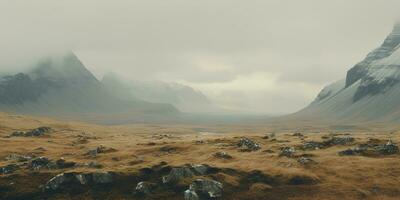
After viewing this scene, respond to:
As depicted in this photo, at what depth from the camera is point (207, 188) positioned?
95875mm

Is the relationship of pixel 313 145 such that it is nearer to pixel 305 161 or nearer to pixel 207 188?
pixel 305 161

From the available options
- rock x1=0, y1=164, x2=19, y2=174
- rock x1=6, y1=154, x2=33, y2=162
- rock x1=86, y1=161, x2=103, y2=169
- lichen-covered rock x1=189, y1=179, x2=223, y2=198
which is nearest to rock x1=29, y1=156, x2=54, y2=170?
rock x1=0, y1=164, x2=19, y2=174

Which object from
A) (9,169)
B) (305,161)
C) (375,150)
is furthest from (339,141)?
(9,169)

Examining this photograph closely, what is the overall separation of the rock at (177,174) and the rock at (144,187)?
9.83 ft

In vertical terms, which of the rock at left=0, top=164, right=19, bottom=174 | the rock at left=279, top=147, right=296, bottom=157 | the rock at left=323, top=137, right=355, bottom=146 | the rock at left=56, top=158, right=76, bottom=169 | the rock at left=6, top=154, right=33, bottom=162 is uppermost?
the rock at left=323, top=137, right=355, bottom=146

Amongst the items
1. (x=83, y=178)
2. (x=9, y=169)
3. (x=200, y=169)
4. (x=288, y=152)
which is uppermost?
(x=288, y=152)

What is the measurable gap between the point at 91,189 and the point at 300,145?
5758cm

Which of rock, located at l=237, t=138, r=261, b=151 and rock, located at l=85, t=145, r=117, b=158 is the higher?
rock, located at l=237, t=138, r=261, b=151

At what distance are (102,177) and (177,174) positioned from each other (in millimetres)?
14534

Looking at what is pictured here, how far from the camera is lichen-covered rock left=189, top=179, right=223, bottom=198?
9500 centimetres

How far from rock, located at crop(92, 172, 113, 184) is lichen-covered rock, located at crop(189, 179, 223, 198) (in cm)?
1756

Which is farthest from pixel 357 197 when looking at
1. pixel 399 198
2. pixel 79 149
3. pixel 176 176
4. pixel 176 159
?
pixel 79 149

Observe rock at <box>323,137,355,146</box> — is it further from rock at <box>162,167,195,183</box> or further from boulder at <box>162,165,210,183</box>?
rock at <box>162,167,195,183</box>

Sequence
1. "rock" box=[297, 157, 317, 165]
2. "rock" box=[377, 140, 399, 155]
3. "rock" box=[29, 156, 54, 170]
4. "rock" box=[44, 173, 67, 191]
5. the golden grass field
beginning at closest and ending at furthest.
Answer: the golden grass field
"rock" box=[44, 173, 67, 191]
"rock" box=[297, 157, 317, 165]
"rock" box=[29, 156, 54, 170]
"rock" box=[377, 140, 399, 155]
